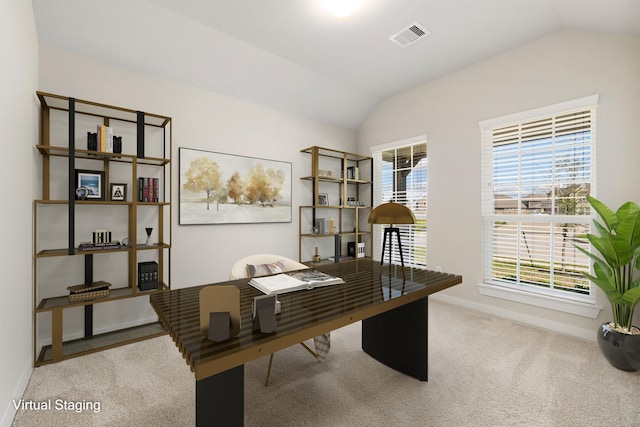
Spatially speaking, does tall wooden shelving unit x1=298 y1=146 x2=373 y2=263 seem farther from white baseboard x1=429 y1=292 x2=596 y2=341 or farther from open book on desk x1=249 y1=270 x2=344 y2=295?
open book on desk x1=249 y1=270 x2=344 y2=295

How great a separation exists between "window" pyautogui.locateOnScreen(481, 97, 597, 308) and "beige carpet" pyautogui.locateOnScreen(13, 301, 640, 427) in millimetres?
802

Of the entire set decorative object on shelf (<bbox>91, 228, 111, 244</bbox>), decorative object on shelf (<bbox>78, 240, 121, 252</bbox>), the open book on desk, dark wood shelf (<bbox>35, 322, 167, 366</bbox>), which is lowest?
dark wood shelf (<bbox>35, 322, 167, 366</bbox>)

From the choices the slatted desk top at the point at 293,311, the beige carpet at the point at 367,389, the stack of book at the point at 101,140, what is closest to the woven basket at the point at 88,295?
the beige carpet at the point at 367,389

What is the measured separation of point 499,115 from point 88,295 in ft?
15.6

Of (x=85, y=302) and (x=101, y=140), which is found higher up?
(x=101, y=140)

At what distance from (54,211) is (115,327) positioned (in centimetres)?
128

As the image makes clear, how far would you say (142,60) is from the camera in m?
2.98

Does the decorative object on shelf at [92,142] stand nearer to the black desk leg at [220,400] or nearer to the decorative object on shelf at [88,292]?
the decorative object on shelf at [88,292]

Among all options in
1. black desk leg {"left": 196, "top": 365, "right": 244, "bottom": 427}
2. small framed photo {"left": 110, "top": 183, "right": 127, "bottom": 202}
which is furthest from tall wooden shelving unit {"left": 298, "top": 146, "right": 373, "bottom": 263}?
black desk leg {"left": 196, "top": 365, "right": 244, "bottom": 427}

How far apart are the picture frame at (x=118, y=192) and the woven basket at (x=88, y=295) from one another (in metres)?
0.87

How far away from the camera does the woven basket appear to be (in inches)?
99.0

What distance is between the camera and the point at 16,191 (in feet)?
6.21

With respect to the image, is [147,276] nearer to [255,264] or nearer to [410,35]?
[255,264]

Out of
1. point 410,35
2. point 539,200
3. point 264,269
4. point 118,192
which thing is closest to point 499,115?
point 539,200
